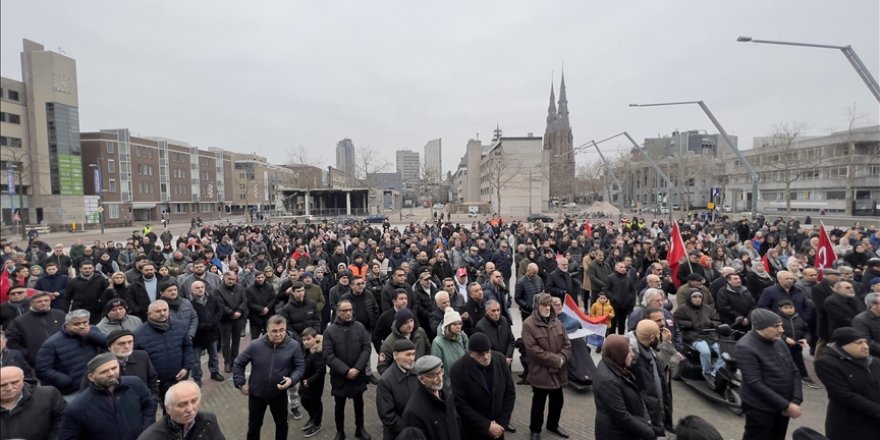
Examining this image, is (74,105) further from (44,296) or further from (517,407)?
(517,407)

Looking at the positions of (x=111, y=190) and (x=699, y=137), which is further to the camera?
(x=699, y=137)

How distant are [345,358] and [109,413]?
2.15 m

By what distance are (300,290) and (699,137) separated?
137858mm

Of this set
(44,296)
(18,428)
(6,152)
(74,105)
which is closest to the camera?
(18,428)

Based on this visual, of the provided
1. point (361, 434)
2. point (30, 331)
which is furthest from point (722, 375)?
point (30, 331)

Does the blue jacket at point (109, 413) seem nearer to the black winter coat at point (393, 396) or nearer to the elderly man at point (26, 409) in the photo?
the elderly man at point (26, 409)

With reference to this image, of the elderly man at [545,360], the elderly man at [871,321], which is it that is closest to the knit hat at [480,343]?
the elderly man at [545,360]

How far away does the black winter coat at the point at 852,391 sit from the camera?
3527 millimetres

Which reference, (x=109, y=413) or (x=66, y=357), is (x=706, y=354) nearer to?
(x=109, y=413)

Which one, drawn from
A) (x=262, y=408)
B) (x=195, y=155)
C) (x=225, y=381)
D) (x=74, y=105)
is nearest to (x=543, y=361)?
(x=262, y=408)

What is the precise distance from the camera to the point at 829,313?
18.9 feet

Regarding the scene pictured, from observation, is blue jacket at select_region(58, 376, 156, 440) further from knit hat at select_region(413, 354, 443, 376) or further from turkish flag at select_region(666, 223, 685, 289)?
turkish flag at select_region(666, 223, 685, 289)

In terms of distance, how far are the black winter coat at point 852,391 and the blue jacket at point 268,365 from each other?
503 cm

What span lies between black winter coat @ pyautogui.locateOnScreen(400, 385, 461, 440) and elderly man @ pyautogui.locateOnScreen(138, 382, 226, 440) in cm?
145
